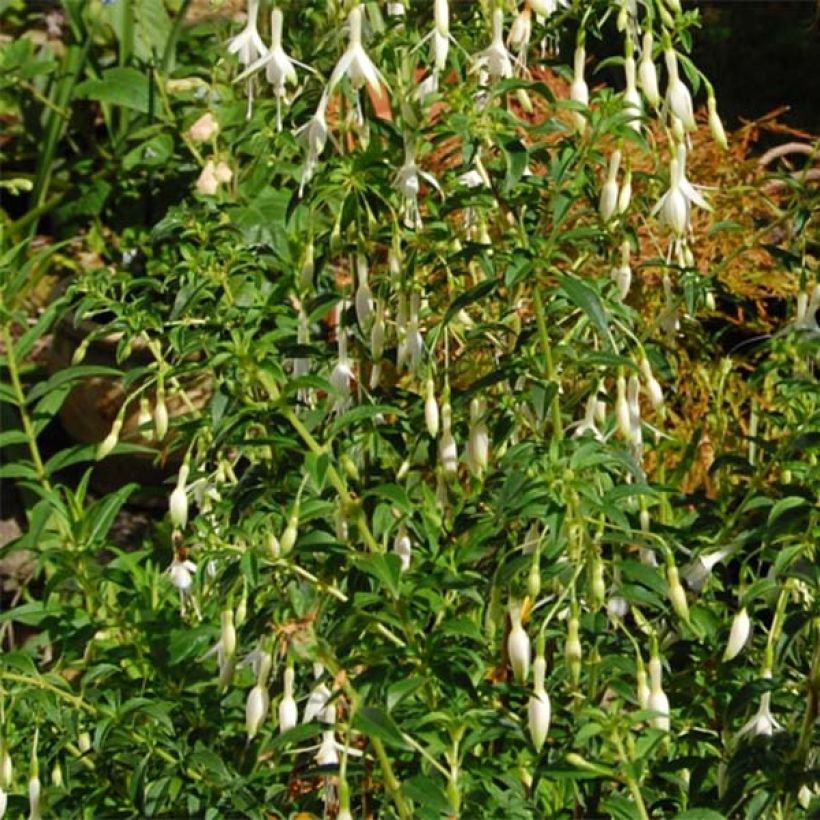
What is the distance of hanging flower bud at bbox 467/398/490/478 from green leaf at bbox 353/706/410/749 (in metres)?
0.33

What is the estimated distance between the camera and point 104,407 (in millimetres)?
3637

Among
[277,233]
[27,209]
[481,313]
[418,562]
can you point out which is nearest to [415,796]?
[418,562]

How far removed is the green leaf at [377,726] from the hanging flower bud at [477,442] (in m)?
0.33

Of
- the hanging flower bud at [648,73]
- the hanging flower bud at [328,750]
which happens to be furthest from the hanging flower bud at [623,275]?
the hanging flower bud at [328,750]

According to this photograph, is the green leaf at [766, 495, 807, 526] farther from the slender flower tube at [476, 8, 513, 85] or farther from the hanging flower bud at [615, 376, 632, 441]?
the slender flower tube at [476, 8, 513, 85]

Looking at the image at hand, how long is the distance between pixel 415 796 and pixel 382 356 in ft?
1.73

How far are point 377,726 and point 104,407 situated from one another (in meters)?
2.43

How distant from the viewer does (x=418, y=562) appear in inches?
66.2

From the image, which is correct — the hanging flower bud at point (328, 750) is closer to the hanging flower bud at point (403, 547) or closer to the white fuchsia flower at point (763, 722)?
the hanging flower bud at point (403, 547)

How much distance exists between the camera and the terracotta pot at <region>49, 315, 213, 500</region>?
3539 mm

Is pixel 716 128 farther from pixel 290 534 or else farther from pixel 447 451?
pixel 290 534

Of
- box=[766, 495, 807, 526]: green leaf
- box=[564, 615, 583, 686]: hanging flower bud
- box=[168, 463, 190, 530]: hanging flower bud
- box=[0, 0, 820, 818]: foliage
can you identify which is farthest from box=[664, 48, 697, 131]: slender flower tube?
box=[168, 463, 190, 530]: hanging flower bud

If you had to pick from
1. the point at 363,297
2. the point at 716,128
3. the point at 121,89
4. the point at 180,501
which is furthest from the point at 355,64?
the point at 121,89

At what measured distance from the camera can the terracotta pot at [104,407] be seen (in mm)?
3539
